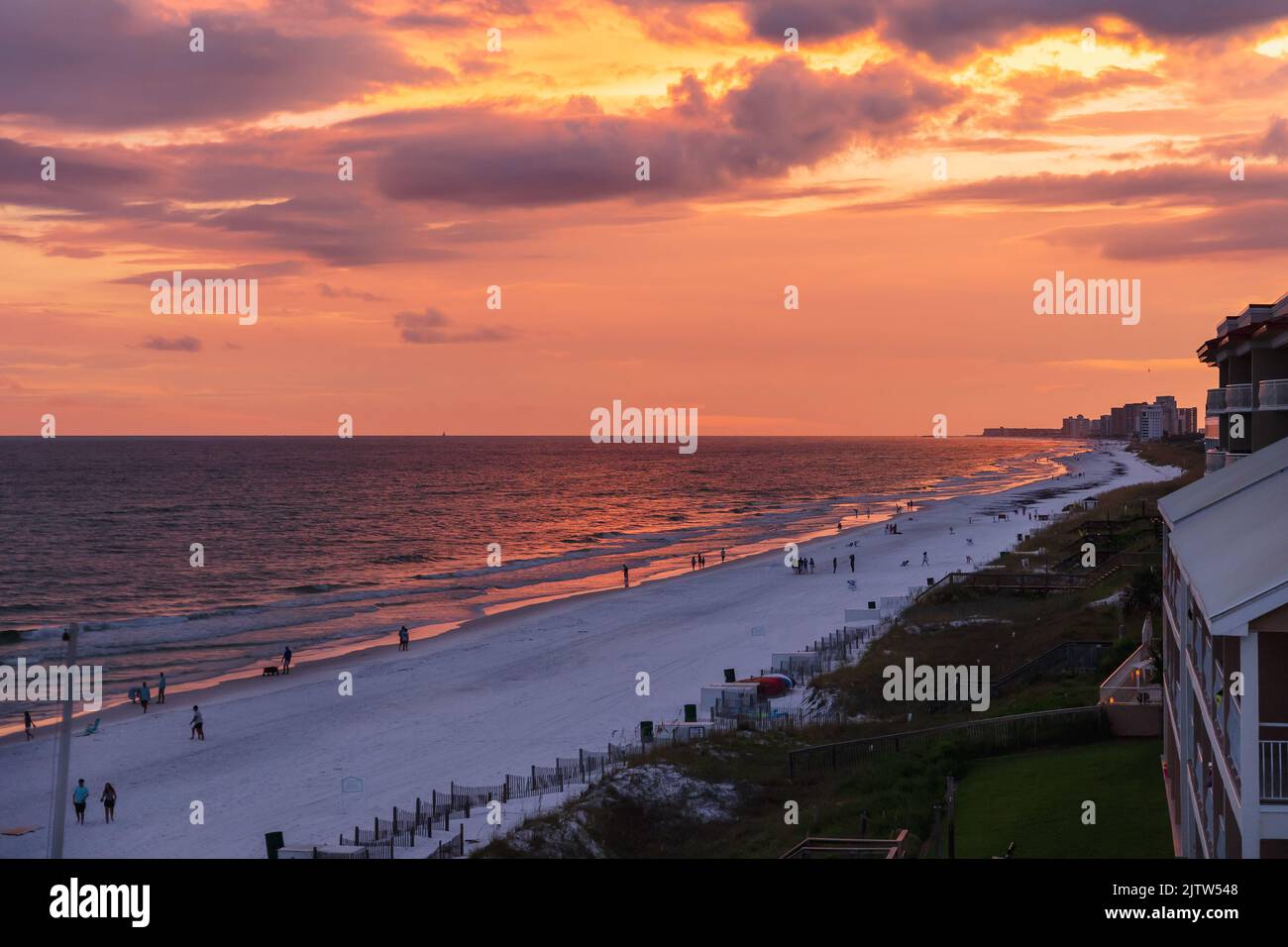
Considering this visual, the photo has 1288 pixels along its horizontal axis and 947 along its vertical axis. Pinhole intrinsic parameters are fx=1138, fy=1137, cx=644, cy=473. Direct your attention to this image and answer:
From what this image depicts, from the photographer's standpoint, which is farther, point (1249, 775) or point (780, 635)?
Answer: point (780, 635)

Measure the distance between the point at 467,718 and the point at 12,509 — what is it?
125 m

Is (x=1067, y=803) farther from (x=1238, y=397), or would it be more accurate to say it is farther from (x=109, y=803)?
(x=109, y=803)

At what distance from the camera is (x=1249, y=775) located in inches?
429

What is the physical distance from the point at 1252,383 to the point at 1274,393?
197 centimetres

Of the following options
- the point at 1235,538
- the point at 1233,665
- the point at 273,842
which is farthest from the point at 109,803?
the point at 1235,538

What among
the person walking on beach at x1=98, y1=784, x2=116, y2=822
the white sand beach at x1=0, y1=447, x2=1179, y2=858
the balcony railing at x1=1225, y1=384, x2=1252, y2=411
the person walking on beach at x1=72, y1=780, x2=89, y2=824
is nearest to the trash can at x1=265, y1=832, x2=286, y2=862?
the white sand beach at x1=0, y1=447, x2=1179, y2=858

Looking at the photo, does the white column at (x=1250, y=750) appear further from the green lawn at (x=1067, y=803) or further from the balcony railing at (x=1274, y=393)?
the balcony railing at (x=1274, y=393)

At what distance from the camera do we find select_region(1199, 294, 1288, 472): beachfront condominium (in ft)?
73.6

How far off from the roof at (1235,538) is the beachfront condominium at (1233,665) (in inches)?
0.8

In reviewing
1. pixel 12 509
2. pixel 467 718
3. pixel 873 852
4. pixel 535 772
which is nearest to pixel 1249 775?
pixel 873 852

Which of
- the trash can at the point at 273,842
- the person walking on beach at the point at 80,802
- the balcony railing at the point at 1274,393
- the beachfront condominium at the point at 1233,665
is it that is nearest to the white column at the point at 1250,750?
the beachfront condominium at the point at 1233,665

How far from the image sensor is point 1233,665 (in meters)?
13.3
